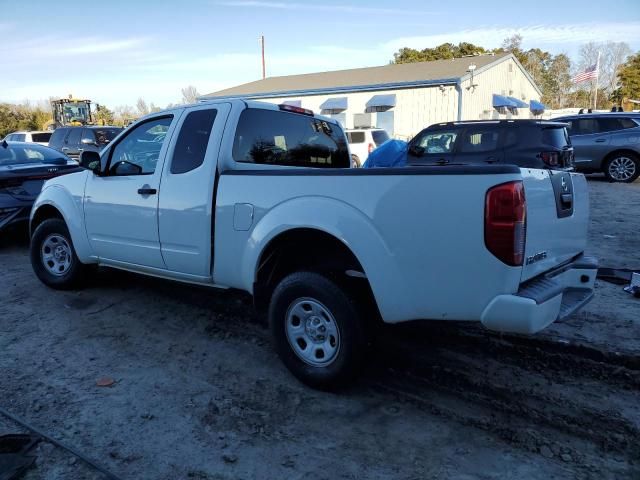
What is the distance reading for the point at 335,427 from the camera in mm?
3023

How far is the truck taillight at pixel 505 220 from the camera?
103 inches

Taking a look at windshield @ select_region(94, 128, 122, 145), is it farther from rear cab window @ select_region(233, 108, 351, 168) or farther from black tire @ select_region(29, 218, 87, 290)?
rear cab window @ select_region(233, 108, 351, 168)

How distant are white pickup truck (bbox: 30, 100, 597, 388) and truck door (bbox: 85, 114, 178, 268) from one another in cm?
2

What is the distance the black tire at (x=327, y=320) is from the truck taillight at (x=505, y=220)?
0.95 m

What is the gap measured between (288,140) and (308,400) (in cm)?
221

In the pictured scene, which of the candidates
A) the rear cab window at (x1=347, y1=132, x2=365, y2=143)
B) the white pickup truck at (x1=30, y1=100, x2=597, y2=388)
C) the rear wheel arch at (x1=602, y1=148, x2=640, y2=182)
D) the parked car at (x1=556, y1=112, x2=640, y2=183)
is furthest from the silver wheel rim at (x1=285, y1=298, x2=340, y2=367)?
the rear cab window at (x1=347, y1=132, x2=365, y2=143)

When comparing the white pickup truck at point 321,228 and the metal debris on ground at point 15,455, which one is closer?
the metal debris on ground at point 15,455

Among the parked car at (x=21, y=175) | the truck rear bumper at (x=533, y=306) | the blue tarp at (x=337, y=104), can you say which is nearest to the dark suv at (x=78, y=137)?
the parked car at (x=21, y=175)

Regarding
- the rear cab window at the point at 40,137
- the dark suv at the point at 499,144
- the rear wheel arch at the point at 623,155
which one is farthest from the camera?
the rear cab window at the point at 40,137

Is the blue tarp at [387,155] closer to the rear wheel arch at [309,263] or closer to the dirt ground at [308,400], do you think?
the dirt ground at [308,400]

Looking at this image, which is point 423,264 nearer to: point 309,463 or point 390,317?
point 390,317

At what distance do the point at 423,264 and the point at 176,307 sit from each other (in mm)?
3040

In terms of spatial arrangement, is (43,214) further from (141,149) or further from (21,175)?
(21,175)

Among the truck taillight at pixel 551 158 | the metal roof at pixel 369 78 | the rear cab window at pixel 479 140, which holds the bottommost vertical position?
the truck taillight at pixel 551 158
